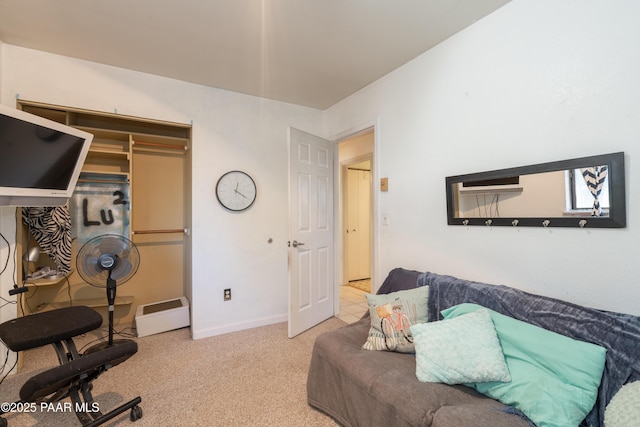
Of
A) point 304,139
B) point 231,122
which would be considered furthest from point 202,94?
point 304,139

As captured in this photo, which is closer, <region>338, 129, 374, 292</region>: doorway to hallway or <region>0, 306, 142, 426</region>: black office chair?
<region>0, 306, 142, 426</region>: black office chair

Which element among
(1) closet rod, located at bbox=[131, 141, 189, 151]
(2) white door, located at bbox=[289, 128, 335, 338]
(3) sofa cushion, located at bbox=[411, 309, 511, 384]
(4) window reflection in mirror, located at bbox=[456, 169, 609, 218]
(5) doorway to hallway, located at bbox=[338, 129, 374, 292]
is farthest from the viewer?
(5) doorway to hallway, located at bbox=[338, 129, 374, 292]

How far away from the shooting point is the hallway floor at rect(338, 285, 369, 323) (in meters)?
3.27

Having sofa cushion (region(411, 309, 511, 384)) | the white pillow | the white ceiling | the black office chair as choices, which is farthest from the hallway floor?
the white ceiling

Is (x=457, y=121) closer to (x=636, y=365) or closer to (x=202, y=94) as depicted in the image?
(x=636, y=365)

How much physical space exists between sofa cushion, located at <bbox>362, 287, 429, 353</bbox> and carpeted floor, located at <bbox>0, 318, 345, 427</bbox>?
1.86ft

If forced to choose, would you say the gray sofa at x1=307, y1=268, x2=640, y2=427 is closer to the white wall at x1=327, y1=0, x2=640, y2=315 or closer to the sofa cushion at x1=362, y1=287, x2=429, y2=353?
the sofa cushion at x1=362, y1=287, x2=429, y2=353

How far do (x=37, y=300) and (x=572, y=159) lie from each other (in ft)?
13.9

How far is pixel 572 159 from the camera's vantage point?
142 centimetres

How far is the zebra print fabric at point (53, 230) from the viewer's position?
2.29 meters

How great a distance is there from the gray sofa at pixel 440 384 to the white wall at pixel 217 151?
148cm

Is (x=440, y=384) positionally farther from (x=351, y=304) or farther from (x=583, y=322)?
(x=351, y=304)

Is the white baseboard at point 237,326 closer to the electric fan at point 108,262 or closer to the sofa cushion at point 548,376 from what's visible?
the electric fan at point 108,262

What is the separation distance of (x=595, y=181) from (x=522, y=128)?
470 mm
